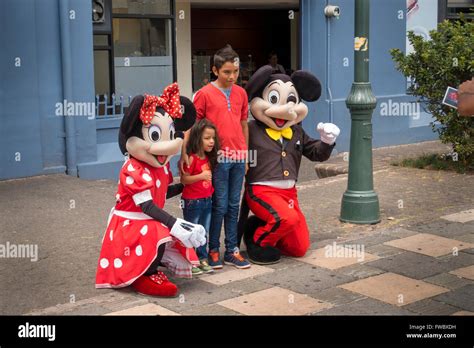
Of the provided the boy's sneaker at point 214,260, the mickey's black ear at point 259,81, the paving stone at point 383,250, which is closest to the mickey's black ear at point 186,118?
the mickey's black ear at point 259,81

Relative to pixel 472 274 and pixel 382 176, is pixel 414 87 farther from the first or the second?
→ pixel 472 274

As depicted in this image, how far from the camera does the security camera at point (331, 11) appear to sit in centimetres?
1312

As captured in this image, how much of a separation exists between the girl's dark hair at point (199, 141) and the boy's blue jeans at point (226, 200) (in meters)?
0.09

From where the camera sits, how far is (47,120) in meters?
10.1

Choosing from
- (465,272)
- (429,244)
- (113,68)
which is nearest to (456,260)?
(465,272)

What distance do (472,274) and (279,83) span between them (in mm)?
2288

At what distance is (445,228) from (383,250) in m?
1.09

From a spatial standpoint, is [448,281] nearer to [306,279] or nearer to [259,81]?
[306,279]

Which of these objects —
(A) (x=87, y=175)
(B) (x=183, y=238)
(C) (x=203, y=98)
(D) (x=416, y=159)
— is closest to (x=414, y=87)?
(D) (x=416, y=159)

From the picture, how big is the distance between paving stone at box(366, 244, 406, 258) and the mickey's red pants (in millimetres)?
641

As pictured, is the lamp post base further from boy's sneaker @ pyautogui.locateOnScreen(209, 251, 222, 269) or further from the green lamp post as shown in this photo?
boy's sneaker @ pyautogui.locateOnScreen(209, 251, 222, 269)

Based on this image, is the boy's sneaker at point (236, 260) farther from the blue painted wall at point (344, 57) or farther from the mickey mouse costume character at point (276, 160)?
the blue painted wall at point (344, 57)

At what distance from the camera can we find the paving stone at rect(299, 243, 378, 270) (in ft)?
21.6

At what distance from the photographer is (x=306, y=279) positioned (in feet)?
20.3
